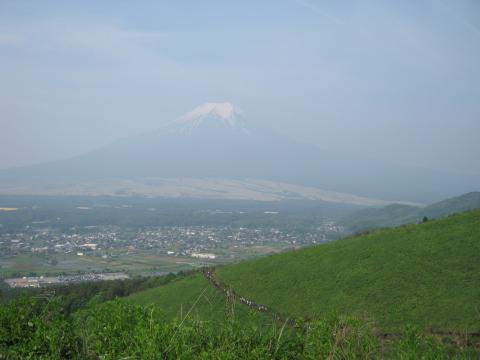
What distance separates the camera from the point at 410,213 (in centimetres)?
6688

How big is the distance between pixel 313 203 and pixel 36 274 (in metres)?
92.6

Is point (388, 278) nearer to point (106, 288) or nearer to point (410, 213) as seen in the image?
point (106, 288)

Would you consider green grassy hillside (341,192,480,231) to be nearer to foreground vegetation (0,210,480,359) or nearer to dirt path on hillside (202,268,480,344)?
foreground vegetation (0,210,480,359)

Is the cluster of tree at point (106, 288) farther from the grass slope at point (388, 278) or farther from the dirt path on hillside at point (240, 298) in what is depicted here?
the grass slope at point (388, 278)

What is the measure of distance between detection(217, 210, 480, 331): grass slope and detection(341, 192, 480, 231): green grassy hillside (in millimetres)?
30487

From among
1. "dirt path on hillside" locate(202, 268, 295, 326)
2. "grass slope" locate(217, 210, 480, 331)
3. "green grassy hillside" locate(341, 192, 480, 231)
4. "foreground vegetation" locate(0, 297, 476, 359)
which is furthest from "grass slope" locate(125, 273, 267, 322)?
"green grassy hillside" locate(341, 192, 480, 231)

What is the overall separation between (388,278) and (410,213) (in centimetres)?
5213

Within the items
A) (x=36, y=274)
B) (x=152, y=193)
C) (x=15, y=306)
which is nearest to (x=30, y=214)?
(x=36, y=274)

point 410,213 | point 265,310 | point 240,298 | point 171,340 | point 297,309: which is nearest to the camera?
point 171,340

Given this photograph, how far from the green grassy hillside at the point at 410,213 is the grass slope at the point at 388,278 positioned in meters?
30.5

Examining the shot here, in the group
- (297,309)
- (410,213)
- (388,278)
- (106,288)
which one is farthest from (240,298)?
(410,213)

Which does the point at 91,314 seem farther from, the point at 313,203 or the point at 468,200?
the point at 313,203

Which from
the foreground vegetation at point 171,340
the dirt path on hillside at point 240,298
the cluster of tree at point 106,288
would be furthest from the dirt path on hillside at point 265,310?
the cluster of tree at point 106,288

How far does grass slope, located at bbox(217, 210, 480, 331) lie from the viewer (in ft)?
48.4
